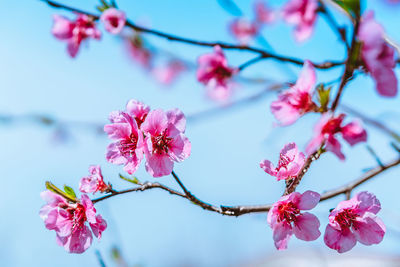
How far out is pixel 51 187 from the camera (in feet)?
3.82

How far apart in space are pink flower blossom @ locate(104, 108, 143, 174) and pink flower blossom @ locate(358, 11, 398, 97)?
0.67 metres

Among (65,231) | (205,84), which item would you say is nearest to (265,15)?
(205,84)

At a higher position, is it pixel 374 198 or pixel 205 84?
pixel 205 84

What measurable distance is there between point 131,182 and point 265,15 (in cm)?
358

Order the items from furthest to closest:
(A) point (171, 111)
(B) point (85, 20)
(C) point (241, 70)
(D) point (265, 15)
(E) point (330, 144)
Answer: (D) point (265, 15) < (B) point (85, 20) < (C) point (241, 70) < (A) point (171, 111) < (E) point (330, 144)

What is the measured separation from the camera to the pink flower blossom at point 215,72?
6.11 feet

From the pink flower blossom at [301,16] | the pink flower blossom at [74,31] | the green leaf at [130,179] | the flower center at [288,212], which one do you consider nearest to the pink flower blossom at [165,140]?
the green leaf at [130,179]

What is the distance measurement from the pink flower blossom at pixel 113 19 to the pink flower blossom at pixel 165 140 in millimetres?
587

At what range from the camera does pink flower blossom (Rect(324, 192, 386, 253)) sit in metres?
1.17

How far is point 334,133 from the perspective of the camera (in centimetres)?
99

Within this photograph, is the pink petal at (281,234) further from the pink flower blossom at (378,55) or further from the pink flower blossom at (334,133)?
the pink flower blossom at (378,55)

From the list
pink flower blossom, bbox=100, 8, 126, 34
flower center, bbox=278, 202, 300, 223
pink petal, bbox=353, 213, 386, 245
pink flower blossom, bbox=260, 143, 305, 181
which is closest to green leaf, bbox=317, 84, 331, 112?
pink flower blossom, bbox=260, 143, 305, 181

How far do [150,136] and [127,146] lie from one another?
0.54 feet

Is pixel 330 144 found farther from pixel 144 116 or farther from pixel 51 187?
pixel 51 187
